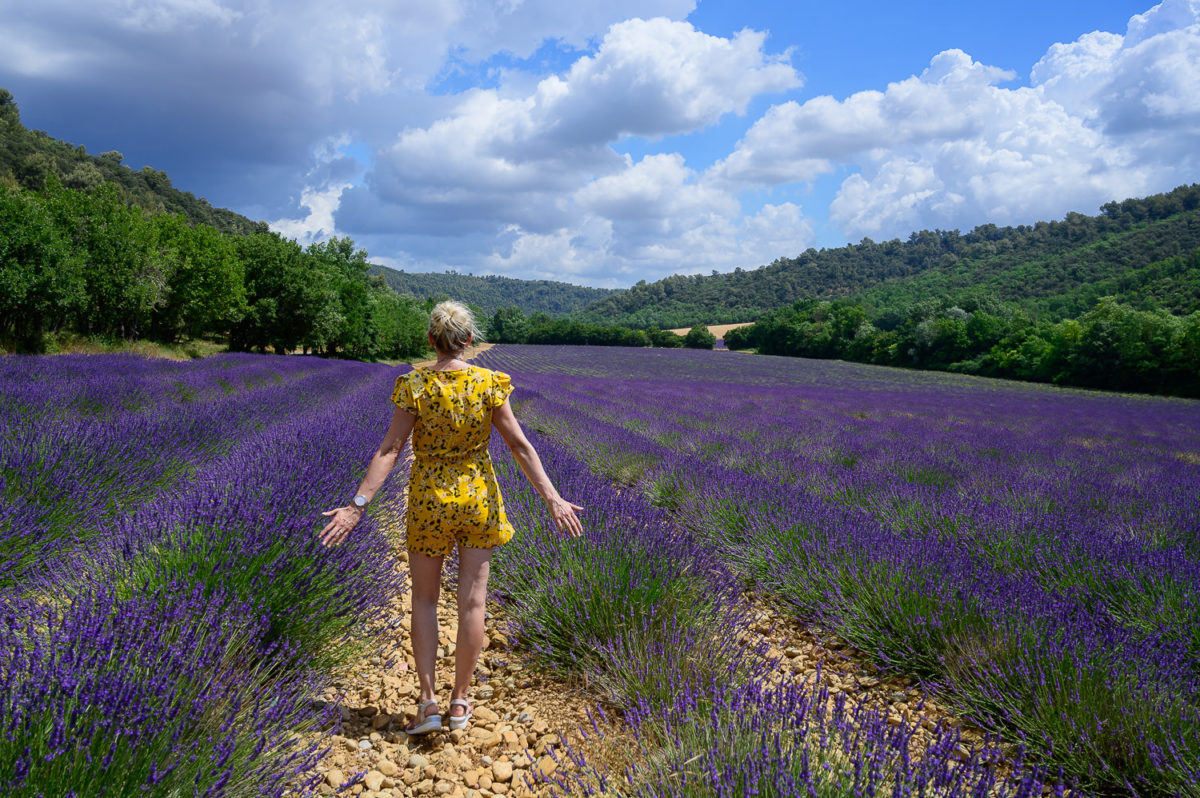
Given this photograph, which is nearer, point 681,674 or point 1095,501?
point 681,674

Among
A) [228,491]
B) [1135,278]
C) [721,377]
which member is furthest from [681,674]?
[1135,278]

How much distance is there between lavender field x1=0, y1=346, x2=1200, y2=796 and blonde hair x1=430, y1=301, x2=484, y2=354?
92cm

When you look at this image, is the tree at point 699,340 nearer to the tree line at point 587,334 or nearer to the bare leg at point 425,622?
the tree line at point 587,334

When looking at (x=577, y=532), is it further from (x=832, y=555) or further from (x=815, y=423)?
(x=815, y=423)

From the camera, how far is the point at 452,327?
183 cm

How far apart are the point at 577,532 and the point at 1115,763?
1.77m

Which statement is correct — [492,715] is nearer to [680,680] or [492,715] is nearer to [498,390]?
[680,680]

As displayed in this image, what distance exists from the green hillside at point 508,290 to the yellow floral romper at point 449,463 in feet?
446

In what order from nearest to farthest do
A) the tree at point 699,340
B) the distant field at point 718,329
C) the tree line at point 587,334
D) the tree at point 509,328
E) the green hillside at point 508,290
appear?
1. the tree at point 699,340
2. the tree line at point 587,334
3. the distant field at point 718,329
4. the tree at point 509,328
5. the green hillside at point 508,290

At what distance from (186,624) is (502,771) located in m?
0.99

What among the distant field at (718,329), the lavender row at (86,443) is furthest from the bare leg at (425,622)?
the distant field at (718,329)

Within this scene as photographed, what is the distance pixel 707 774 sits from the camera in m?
1.26

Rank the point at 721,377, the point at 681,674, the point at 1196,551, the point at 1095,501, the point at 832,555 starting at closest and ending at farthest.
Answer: the point at 681,674 → the point at 832,555 → the point at 1196,551 → the point at 1095,501 → the point at 721,377

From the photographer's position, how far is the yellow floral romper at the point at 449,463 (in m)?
1.78
